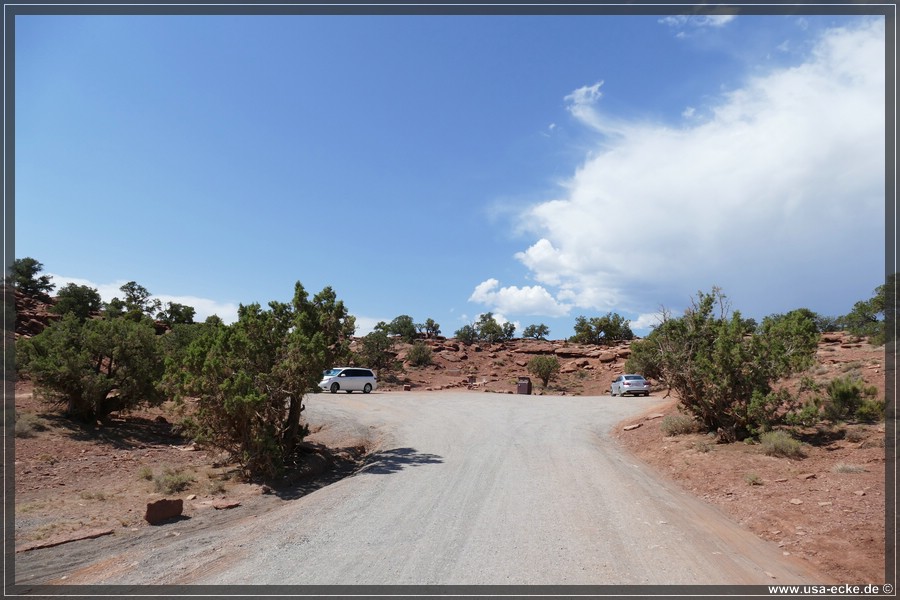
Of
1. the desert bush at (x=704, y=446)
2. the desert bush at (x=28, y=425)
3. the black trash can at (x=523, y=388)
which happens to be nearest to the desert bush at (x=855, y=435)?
the desert bush at (x=704, y=446)

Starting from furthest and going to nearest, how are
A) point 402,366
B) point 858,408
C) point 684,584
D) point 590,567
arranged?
point 402,366
point 858,408
point 590,567
point 684,584

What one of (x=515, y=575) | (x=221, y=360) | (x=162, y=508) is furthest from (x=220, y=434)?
(x=515, y=575)

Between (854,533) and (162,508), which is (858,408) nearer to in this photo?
(854,533)

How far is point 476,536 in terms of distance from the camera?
25.8ft

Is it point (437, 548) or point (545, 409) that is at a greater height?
Result: point (437, 548)

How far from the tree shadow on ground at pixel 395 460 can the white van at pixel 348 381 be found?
2302 cm

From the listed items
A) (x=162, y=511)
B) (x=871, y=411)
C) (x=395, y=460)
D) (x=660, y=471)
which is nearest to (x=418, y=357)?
(x=395, y=460)

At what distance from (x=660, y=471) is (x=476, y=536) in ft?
25.7

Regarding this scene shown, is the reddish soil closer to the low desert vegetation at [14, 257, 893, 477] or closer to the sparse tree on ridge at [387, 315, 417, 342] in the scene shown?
the low desert vegetation at [14, 257, 893, 477]

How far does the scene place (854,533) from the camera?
303 inches

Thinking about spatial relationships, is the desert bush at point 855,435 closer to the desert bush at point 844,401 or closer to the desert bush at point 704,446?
the desert bush at point 844,401

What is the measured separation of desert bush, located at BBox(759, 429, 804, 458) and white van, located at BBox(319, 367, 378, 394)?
99.4 ft

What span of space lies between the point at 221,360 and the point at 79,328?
514 inches

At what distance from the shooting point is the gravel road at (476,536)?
255 inches
